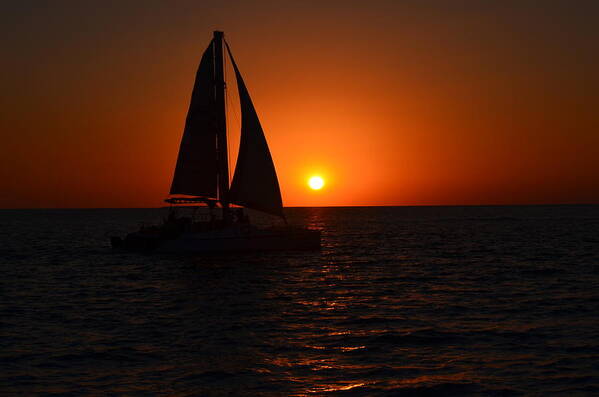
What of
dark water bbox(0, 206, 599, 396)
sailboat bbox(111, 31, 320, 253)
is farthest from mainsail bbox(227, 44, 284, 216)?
dark water bbox(0, 206, 599, 396)

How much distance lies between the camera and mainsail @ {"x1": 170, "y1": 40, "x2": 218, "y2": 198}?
4197 cm

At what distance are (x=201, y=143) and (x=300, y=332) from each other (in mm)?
27005

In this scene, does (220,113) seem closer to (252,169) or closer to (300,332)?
(252,169)

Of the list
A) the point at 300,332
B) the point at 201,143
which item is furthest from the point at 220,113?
the point at 300,332

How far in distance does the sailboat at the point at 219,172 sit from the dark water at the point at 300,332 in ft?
18.7

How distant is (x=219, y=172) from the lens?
42.2 m

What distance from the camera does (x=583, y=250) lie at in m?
50.4

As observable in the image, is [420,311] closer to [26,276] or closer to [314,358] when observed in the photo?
[314,358]

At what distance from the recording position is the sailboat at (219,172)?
134 feet

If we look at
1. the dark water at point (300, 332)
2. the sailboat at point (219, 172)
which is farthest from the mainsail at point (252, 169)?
the dark water at point (300, 332)

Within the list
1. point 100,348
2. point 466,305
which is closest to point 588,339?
point 466,305

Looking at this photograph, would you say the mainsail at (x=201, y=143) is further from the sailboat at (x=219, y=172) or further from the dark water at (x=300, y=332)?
the dark water at (x=300, y=332)

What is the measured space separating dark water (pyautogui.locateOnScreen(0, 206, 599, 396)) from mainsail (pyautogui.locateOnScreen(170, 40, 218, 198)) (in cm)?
831

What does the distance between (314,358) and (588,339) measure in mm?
8474
